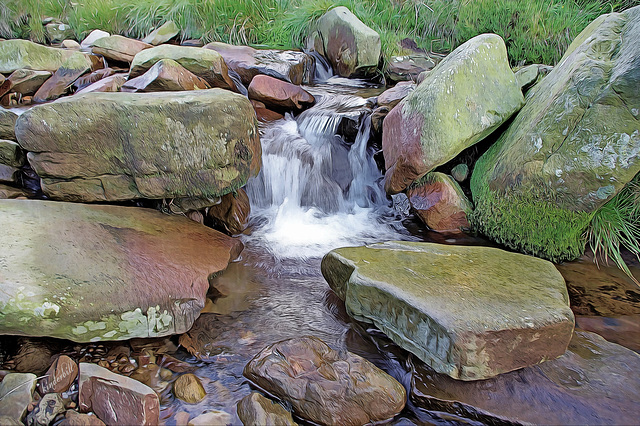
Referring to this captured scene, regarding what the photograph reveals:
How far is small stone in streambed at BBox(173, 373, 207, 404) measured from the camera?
2.09 meters

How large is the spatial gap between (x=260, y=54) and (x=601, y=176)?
470cm

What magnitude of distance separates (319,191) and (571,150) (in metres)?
2.32

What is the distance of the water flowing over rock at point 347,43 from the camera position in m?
6.42

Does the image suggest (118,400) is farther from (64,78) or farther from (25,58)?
(25,58)

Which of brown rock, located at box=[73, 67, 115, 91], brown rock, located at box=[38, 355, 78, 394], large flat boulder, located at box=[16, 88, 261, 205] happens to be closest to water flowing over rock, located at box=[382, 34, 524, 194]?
large flat boulder, located at box=[16, 88, 261, 205]

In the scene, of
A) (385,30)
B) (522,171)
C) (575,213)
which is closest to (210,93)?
(522,171)

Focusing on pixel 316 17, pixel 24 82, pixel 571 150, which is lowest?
pixel 24 82

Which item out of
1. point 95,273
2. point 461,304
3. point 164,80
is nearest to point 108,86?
point 164,80

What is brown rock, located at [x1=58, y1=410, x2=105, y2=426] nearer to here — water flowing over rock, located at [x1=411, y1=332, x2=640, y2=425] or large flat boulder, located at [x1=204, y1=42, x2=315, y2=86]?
water flowing over rock, located at [x1=411, y1=332, x2=640, y2=425]

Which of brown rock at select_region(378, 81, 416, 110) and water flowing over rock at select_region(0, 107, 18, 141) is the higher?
brown rock at select_region(378, 81, 416, 110)

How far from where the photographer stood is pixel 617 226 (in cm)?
345

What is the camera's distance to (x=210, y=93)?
10.4 feet

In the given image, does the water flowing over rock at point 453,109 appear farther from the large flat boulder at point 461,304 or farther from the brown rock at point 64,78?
the brown rock at point 64,78

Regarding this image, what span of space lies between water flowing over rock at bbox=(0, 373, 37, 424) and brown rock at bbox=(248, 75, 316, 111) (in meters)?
3.99
